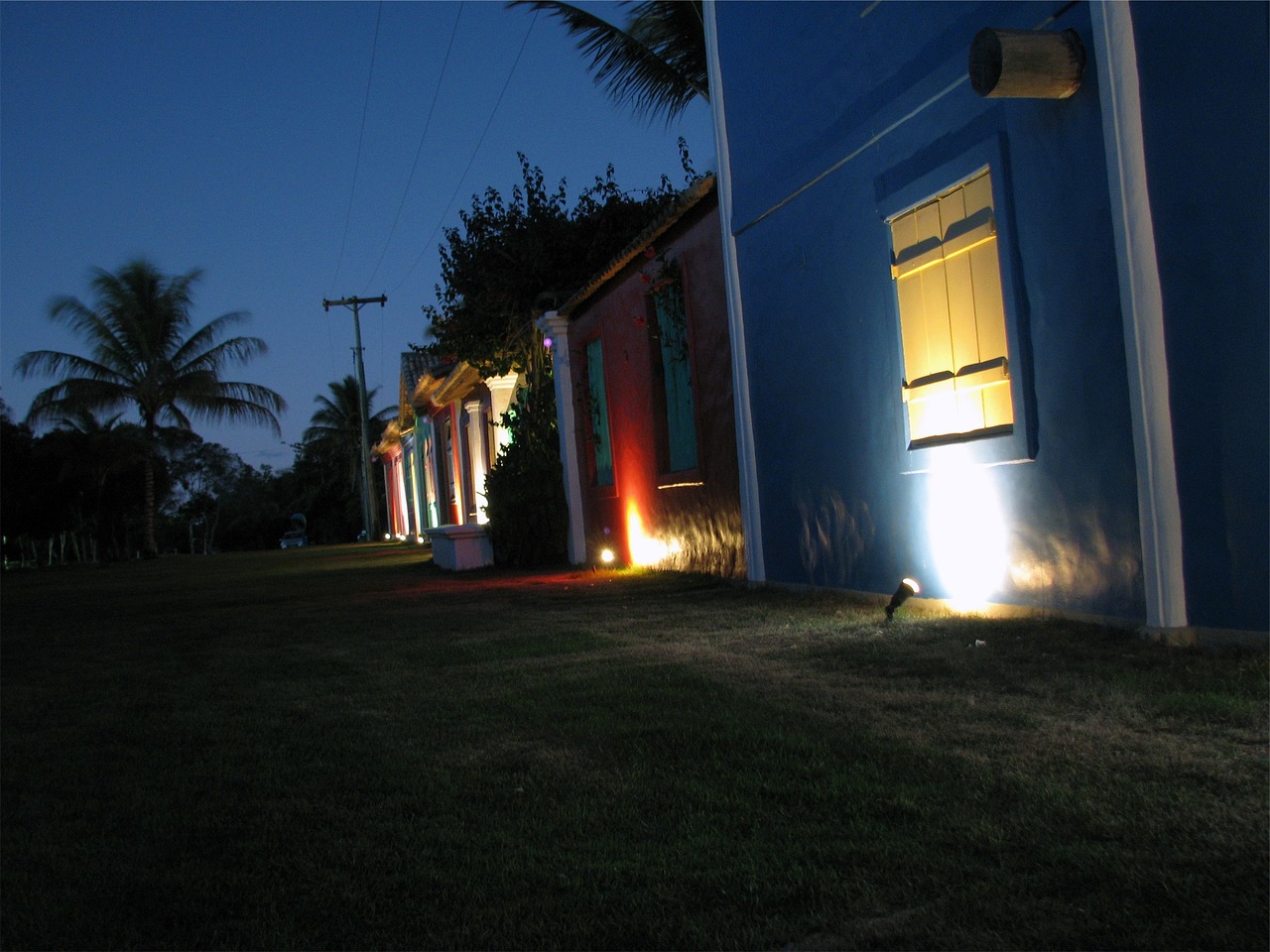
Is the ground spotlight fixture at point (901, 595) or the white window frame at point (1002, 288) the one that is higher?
the white window frame at point (1002, 288)

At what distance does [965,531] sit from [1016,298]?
140 cm

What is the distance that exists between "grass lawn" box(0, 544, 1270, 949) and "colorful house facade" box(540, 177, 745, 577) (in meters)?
3.96

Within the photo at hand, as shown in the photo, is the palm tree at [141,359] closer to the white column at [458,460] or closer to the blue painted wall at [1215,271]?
the white column at [458,460]

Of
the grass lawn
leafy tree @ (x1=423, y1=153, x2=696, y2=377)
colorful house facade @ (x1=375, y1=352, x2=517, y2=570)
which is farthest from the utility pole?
the grass lawn

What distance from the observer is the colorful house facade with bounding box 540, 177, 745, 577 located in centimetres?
1037

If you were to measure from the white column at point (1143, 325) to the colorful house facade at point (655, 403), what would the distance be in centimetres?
521

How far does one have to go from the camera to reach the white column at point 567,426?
14711 millimetres

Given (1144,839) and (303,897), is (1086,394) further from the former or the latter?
(303,897)

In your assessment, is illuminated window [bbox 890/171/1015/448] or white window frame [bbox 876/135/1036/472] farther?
illuminated window [bbox 890/171/1015/448]

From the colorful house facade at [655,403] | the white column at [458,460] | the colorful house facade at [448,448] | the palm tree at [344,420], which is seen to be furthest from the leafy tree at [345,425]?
the colorful house facade at [655,403]

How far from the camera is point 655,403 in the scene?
12.1 meters

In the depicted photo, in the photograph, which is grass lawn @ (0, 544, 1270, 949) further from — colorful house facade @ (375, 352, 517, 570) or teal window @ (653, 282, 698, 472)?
colorful house facade @ (375, 352, 517, 570)

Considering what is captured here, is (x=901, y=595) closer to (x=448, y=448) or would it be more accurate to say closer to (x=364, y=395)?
(x=448, y=448)

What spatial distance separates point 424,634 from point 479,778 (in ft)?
14.0
